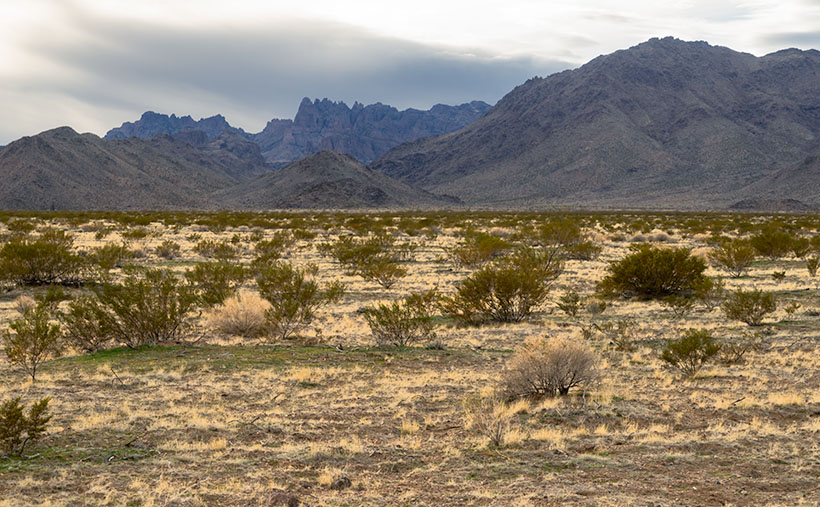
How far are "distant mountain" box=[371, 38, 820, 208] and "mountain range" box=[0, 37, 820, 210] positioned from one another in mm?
484

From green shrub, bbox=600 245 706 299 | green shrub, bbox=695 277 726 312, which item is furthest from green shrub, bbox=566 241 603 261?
green shrub, bbox=695 277 726 312

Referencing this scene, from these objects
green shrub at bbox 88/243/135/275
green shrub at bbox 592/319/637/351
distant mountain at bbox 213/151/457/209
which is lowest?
green shrub at bbox 592/319/637/351

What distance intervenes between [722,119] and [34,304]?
17266 centimetres

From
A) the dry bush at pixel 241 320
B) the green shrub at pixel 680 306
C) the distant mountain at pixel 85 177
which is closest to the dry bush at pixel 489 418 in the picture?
the dry bush at pixel 241 320

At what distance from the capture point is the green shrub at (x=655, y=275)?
57.5 feet

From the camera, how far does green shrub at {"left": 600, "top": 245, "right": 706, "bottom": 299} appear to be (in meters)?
17.5

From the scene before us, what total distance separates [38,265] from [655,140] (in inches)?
6252

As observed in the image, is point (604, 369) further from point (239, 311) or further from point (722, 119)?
point (722, 119)

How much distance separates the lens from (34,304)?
51.9 feet

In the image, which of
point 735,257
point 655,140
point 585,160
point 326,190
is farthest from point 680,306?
point 655,140

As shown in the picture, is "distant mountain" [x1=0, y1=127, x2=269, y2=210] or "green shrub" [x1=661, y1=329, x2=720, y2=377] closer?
"green shrub" [x1=661, y1=329, x2=720, y2=377]

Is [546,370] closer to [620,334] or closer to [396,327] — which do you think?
[396,327]

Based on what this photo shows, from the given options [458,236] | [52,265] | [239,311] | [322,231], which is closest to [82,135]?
[322,231]

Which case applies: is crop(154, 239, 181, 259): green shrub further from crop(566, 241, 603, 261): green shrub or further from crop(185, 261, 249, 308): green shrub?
crop(566, 241, 603, 261): green shrub
